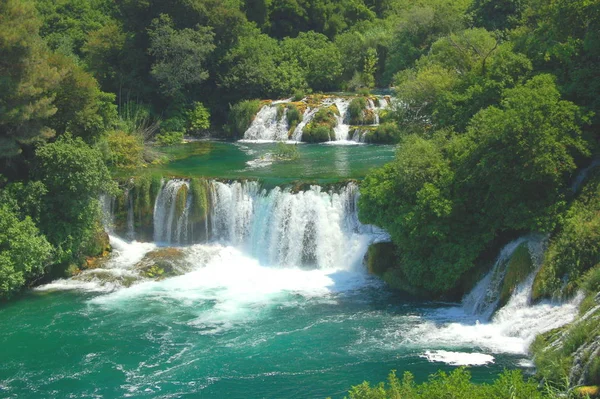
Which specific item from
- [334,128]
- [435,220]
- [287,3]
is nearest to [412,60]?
[334,128]

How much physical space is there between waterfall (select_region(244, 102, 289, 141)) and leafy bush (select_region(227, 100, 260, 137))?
352mm

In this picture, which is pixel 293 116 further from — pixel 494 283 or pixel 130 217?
pixel 494 283

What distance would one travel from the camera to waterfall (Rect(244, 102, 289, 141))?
40688 millimetres

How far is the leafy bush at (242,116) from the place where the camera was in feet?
138

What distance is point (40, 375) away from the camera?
16.6 m

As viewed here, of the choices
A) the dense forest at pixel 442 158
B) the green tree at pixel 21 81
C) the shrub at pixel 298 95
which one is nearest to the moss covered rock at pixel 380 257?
the dense forest at pixel 442 158

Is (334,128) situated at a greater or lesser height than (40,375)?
greater

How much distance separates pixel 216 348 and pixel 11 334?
5.76 meters

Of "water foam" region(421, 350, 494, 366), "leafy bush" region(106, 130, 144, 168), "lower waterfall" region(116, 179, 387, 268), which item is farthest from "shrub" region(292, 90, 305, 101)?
"water foam" region(421, 350, 494, 366)

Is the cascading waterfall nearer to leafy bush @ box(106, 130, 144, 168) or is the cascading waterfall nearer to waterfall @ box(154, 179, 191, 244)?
waterfall @ box(154, 179, 191, 244)

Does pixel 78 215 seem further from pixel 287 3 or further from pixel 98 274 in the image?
pixel 287 3

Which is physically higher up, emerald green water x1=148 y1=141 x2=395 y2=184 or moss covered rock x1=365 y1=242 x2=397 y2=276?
emerald green water x1=148 y1=141 x2=395 y2=184

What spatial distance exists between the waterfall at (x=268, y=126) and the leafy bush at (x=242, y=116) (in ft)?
1.16

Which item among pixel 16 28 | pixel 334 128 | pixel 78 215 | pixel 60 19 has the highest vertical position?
pixel 60 19
